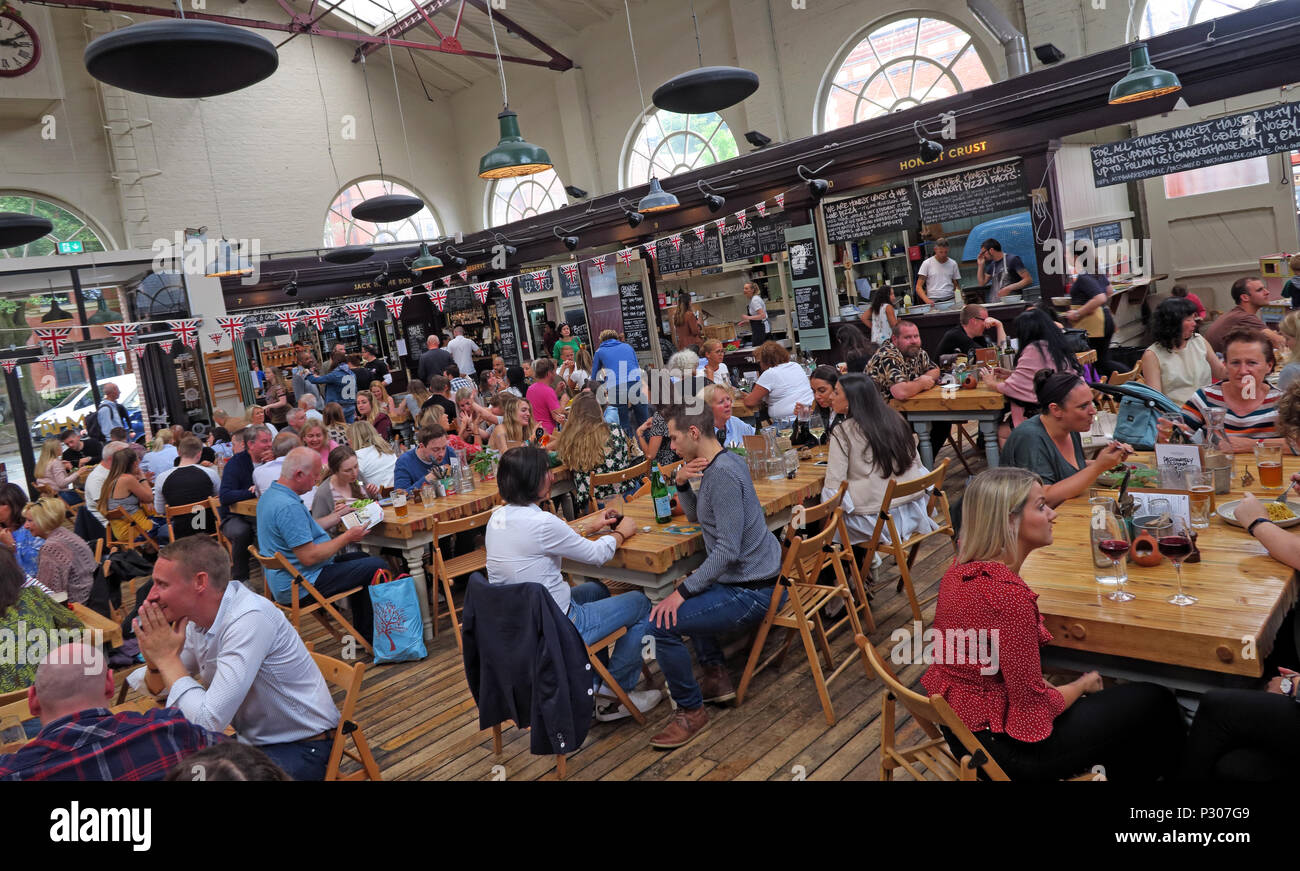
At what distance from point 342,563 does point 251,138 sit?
14.4 m

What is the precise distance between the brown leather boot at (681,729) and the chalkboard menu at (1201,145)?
7533 mm

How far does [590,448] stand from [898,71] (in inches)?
325

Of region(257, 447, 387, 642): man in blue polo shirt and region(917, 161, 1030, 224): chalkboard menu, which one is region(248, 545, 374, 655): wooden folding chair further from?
region(917, 161, 1030, 224): chalkboard menu

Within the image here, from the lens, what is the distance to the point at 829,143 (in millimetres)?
11008

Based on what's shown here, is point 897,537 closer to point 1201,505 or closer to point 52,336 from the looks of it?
point 1201,505

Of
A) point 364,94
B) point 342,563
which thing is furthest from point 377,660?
point 364,94

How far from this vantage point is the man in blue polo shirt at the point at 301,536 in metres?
4.71

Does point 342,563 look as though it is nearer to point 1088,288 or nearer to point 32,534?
point 32,534

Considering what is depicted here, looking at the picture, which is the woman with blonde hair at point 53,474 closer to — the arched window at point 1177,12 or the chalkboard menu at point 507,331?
the chalkboard menu at point 507,331

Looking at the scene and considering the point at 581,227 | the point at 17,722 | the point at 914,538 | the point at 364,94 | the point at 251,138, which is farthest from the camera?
the point at 364,94

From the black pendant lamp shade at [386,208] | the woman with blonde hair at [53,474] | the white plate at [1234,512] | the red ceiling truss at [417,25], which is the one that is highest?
the red ceiling truss at [417,25]

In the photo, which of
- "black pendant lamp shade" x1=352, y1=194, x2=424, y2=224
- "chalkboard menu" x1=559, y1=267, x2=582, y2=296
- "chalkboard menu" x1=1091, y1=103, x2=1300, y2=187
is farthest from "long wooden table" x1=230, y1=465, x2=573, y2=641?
"chalkboard menu" x1=559, y1=267, x2=582, y2=296

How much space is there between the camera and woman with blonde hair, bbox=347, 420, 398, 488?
20.2 ft

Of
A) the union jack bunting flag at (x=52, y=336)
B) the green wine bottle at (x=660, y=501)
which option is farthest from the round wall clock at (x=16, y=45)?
the green wine bottle at (x=660, y=501)
